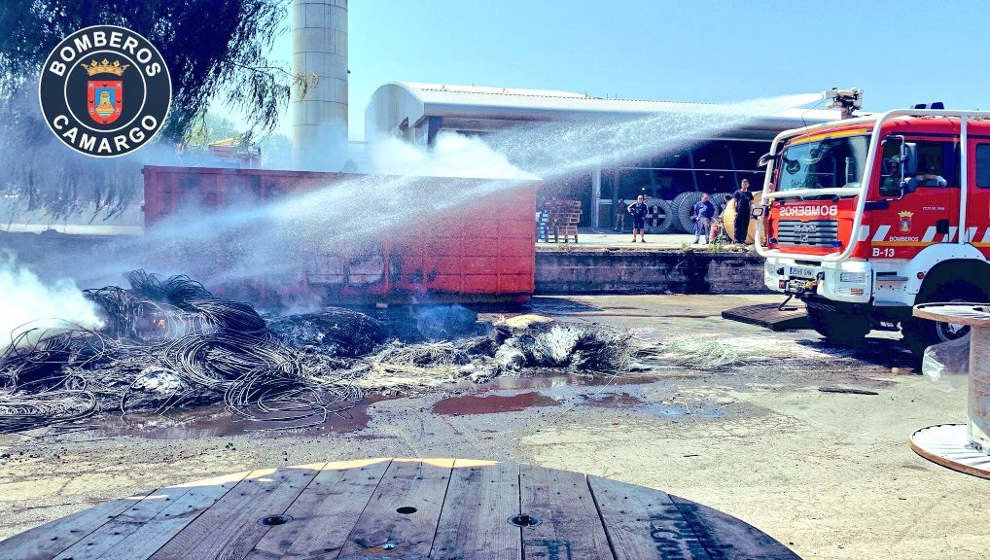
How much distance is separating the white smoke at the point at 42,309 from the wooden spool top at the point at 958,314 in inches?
289

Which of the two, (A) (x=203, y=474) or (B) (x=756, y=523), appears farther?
(A) (x=203, y=474)

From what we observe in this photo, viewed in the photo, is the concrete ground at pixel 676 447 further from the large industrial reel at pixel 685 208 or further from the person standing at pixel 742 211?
the large industrial reel at pixel 685 208

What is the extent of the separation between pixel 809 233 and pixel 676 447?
501 centimetres

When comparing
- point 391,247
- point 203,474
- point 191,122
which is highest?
point 191,122

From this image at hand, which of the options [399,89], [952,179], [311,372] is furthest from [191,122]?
[399,89]

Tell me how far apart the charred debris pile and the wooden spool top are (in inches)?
134

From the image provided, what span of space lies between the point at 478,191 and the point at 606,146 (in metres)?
16.5

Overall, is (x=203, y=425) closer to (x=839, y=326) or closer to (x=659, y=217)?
(x=839, y=326)

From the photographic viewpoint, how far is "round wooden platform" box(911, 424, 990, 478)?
4738mm

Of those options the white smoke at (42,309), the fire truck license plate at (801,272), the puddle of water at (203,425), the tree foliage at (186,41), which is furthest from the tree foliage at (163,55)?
the fire truck license plate at (801,272)

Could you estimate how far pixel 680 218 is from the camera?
89.0 ft

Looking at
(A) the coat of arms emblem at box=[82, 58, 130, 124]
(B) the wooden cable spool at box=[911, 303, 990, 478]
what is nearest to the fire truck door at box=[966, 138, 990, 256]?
(B) the wooden cable spool at box=[911, 303, 990, 478]

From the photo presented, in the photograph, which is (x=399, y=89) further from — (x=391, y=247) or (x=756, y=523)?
(x=756, y=523)

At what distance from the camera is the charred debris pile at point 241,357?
6.33 m
